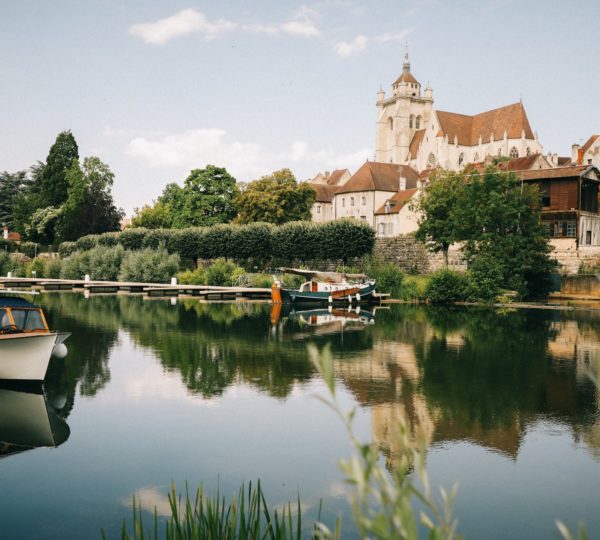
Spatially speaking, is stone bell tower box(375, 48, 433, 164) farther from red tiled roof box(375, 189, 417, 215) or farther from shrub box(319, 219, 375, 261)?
shrub box(319, 219, 375, 261)

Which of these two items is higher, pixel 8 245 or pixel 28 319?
pixel 8 245

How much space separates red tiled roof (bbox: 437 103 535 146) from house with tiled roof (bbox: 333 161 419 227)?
17.9 m

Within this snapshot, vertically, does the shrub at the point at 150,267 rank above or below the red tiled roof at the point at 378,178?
below

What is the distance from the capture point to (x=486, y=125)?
11006 cm

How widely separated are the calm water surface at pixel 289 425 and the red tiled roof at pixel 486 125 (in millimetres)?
86715

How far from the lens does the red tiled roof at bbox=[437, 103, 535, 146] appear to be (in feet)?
342

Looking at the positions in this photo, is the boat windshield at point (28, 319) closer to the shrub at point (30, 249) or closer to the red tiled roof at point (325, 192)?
the shrub at point (30, 249)

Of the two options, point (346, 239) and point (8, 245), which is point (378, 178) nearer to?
point (346, 239)

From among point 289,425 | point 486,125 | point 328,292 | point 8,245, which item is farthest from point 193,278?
point 486,125

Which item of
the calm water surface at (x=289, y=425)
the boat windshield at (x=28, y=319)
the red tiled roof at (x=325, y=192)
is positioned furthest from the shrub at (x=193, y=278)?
the red tiled roof at (x=325, y=192)

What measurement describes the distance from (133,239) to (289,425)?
184 feet

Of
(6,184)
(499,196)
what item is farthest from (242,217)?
(6,184)

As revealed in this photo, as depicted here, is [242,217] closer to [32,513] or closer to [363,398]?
[363,398]

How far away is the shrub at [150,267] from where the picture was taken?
5784 cm
